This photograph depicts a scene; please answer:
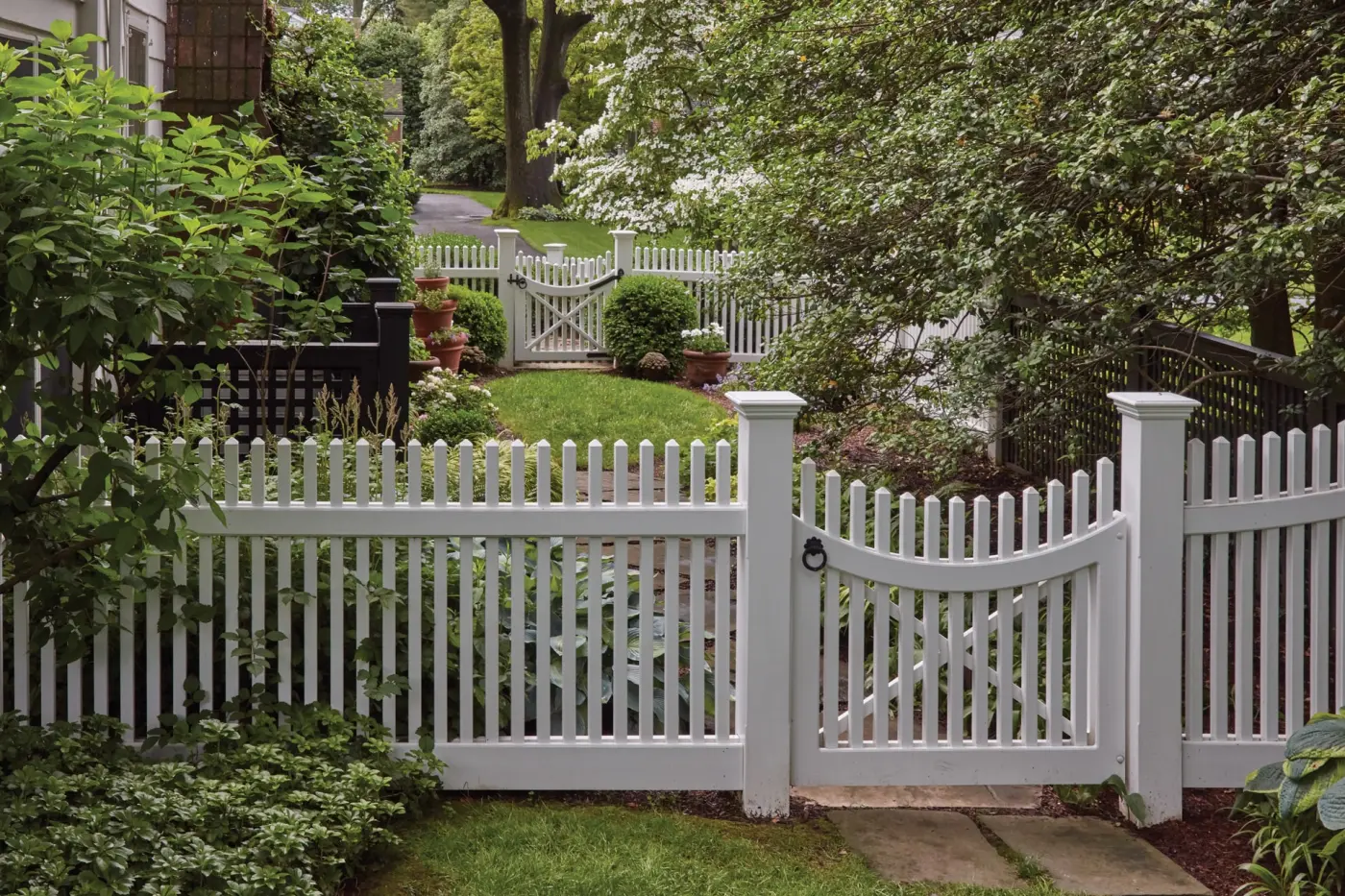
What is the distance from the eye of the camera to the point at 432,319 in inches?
584

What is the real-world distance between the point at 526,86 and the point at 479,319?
16.4m

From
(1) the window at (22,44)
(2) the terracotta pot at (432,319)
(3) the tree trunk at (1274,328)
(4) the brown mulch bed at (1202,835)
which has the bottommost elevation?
(4) the brown mulch bed at (1202,835)

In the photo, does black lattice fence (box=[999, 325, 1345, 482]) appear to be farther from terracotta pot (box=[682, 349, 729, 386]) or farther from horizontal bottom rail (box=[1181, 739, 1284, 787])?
terracotta pot (box=[682, 349, 729, 386])

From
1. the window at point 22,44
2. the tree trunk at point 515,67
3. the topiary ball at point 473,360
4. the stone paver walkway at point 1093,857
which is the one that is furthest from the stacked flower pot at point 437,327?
the tree trunk at point 515,67

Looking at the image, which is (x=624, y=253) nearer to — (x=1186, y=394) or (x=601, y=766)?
(x=1186, y=394)

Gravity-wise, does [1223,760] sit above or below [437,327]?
below

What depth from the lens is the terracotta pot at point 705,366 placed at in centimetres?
1599

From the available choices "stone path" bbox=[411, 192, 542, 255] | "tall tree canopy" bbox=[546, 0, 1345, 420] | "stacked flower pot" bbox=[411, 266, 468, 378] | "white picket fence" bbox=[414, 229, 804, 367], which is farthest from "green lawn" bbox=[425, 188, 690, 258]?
"tall tree canopy" bbox=[546, 0, 1345, 420]

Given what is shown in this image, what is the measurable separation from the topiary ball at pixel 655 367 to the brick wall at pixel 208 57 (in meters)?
6.40

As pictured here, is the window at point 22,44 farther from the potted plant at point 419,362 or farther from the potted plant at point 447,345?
the potted plant at point 447,345

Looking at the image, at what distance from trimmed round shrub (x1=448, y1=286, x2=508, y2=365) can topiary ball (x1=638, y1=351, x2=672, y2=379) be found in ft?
5.43

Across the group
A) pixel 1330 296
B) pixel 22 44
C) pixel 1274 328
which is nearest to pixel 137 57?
pixel 22 44

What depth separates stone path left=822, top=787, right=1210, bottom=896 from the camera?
4.20 metres

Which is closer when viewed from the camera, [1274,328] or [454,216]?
[1274,328]
